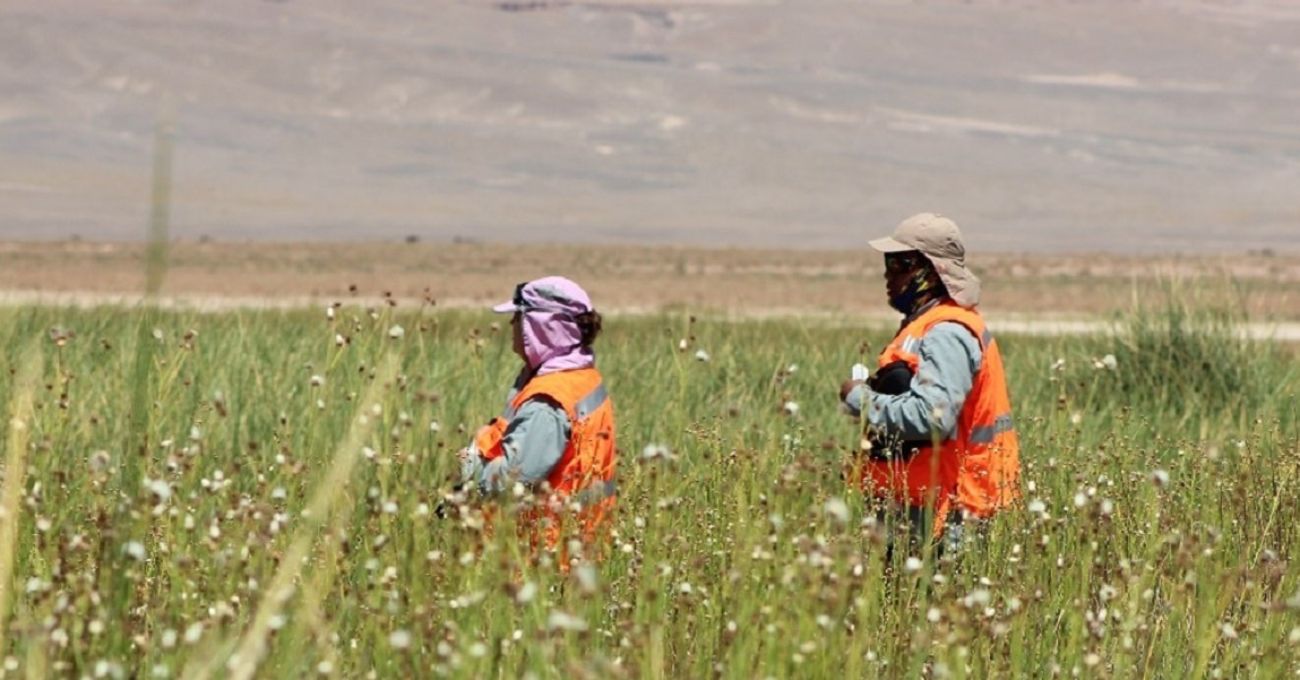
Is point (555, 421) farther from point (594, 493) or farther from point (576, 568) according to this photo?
point (576, 568)

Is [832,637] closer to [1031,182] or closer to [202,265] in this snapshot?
[202,265]

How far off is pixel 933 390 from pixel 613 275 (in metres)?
56.1

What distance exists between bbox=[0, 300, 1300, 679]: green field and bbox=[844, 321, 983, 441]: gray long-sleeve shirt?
29cm

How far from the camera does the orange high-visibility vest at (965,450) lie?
22.1 ft

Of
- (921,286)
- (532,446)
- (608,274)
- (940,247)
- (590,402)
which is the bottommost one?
(608,274)

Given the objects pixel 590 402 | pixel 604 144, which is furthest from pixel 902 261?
pixel 604 144

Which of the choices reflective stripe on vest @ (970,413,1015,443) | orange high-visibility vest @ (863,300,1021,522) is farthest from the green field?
reflective stripe on vest @ (970,413,1015,443)

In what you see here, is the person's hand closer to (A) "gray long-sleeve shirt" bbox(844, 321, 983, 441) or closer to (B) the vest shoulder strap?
(A) "gray long-sleeve shirt" bbox(844, 321, 983, 441)

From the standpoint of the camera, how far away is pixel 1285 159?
142m

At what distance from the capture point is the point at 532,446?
20.9 feet

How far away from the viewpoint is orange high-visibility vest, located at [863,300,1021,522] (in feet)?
22.1

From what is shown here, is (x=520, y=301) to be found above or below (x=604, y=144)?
above

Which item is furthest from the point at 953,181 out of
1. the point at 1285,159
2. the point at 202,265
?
the point at 202,265

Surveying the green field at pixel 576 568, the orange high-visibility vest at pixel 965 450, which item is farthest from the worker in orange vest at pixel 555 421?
the orange high-visibility vest at pixel 965 450
